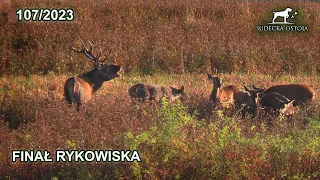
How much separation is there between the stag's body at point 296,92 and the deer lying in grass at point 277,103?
385mm

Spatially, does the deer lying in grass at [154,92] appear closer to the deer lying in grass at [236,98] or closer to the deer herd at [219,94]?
the deer herd at [219,94]

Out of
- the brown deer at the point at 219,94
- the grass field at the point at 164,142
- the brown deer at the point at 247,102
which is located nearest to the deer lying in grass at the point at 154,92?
the brown deer at the point at 219,94

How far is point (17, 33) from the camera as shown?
1667 cm

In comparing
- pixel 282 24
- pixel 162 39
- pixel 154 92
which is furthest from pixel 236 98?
pixel 282 24

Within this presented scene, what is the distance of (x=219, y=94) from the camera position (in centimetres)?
1184

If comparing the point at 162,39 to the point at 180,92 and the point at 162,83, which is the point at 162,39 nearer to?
the point at 162,83

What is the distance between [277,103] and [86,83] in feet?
10.6

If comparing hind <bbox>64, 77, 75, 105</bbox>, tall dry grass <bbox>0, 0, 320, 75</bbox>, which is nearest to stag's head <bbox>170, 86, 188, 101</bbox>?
hind <bbox>64, 77, 75, 105</bbox>

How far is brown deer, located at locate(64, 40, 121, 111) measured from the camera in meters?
11.3

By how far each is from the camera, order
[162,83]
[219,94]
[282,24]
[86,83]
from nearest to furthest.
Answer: [219,94] < [86,83] < [162,83] < [282,24]

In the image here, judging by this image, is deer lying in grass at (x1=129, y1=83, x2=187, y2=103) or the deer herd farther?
deer lying in grass at (x1=129, y1=83, x2=187, y2=103)

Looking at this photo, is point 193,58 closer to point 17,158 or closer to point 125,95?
point 125,95

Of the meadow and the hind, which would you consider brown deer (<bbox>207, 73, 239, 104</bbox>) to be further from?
the hind

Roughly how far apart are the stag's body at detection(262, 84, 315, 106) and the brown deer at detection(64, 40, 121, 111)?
9.08ft
